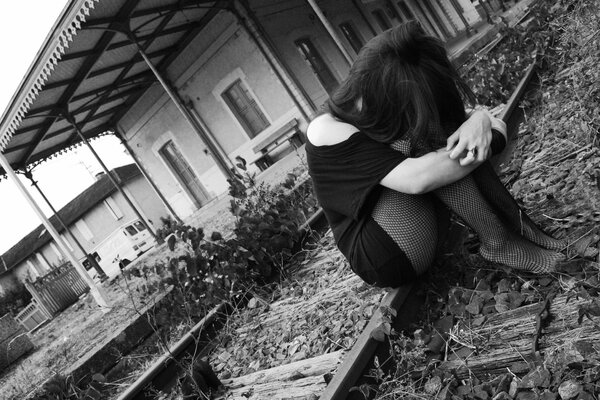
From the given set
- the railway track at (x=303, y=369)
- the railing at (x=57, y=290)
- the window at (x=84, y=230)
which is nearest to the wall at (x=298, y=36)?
the railing at (x=57, y=290)

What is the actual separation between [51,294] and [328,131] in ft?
47.8

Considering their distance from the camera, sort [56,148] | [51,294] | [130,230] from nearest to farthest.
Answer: [51,294], [56,148], [130,230]

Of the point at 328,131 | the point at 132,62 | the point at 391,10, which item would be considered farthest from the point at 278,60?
the point at 391,10

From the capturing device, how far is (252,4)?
13383mm

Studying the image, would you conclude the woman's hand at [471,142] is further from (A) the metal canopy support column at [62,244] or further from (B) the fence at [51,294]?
(B) the fence at [51,294]

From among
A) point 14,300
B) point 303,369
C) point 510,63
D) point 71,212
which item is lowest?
point 303,369

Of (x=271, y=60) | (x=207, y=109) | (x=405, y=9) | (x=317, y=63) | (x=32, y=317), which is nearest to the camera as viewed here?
(x=271, y=60)

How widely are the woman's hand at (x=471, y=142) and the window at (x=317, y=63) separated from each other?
13.1 metres

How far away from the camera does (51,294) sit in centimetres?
1416

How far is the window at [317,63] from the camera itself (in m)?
14.9

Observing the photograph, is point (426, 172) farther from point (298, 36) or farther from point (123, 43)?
point (298, 36)

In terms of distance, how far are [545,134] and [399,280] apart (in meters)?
1.92

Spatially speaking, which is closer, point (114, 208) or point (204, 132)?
point (204, 132)

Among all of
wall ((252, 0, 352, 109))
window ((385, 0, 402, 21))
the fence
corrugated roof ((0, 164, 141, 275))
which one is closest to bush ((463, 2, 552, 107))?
wall ((252, 0, 352, 109))
